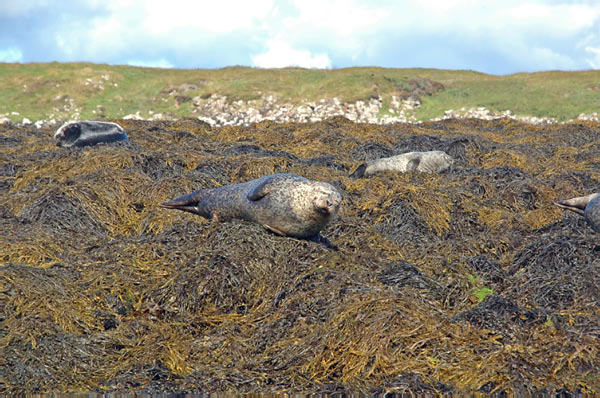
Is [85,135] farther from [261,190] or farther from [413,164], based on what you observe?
[261,190]

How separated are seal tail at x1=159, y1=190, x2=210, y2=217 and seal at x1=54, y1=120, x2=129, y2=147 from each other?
5.33m

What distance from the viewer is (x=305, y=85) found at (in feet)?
102

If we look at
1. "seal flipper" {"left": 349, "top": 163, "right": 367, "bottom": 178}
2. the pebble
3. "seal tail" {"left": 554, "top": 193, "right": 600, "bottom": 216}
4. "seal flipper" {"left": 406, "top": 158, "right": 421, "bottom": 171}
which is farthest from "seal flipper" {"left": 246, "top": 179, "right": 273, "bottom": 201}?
the pebble

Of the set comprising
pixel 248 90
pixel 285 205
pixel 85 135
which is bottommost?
pixel 285 205

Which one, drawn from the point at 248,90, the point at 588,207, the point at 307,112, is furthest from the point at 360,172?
the point at 248,90

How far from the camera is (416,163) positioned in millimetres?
10922

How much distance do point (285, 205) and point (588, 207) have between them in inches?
138

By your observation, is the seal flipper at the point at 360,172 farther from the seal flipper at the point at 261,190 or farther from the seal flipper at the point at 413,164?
the seal flipper at the point at 261,190

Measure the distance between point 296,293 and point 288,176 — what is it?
1.72 meters

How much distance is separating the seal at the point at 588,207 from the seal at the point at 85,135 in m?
8.45

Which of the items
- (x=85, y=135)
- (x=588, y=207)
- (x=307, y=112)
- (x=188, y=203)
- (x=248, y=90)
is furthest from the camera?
(x=248, y=90)

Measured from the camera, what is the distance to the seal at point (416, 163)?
10.7 meters

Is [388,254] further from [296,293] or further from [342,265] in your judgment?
[296,293]

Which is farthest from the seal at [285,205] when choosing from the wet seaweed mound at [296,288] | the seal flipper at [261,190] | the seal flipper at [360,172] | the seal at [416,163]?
the seal at [416,163]
